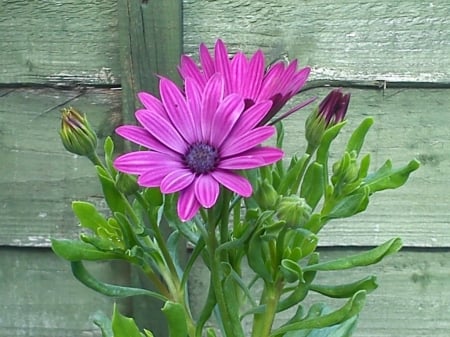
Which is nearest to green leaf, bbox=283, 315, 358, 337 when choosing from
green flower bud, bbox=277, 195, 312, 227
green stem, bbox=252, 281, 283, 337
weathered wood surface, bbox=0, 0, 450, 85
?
green stem, bbox=252, 281, 283, 337

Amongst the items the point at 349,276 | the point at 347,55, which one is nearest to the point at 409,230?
the point at 349,276

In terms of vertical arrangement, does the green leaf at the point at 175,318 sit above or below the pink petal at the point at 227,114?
below

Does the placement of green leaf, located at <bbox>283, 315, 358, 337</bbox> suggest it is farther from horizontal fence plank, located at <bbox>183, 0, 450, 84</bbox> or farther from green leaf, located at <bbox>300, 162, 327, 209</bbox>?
horizontal fence plank, located at <bbox>183, 0, 450, 84</bbox>

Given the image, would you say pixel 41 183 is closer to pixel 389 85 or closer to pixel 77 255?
pixel 77 255

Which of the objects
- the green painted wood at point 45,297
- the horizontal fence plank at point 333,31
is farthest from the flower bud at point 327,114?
the green painted wood at point 45,297

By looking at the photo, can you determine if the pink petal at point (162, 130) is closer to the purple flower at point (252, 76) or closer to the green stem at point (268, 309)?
the purple flower at point (252, 76)
